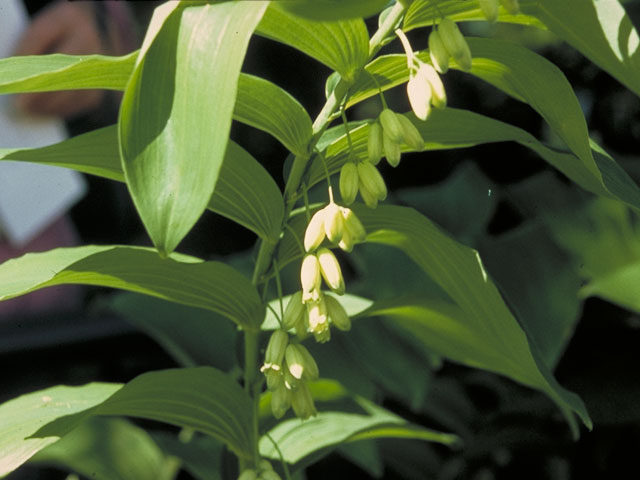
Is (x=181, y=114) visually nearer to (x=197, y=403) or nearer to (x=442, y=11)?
(x=442, y=11)

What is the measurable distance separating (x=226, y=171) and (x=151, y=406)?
19cm

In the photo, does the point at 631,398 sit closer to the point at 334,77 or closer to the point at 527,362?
the point at 527,362

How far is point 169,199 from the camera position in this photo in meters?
0.35

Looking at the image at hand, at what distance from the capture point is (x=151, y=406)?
1.95 feet

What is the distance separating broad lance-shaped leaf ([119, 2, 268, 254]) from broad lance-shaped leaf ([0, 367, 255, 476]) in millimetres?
242

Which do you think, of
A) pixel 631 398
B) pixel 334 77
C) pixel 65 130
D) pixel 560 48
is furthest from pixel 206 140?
pixel 560 48

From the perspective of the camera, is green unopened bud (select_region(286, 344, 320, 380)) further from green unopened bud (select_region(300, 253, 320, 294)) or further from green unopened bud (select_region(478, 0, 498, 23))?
green unopened bud (select_region(478, 0, 498, 23))

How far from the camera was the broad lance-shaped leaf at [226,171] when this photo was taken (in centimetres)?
50

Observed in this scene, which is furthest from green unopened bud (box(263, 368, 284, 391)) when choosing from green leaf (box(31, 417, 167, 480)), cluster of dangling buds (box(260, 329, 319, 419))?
green leaf (box(31, 417, 167, 480))

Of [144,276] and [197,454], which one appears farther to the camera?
[197,454]

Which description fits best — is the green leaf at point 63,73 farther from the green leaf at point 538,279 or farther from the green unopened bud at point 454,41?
the green leaf at point 538,279

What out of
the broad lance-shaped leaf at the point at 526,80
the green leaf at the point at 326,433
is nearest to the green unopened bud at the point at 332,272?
the broad lance-shaped leaf at the point at 526,80

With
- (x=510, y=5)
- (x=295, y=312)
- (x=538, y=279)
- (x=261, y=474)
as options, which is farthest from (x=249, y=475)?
(x=538, y=279)

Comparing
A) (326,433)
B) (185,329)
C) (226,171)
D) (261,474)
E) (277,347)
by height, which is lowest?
(185,329)
